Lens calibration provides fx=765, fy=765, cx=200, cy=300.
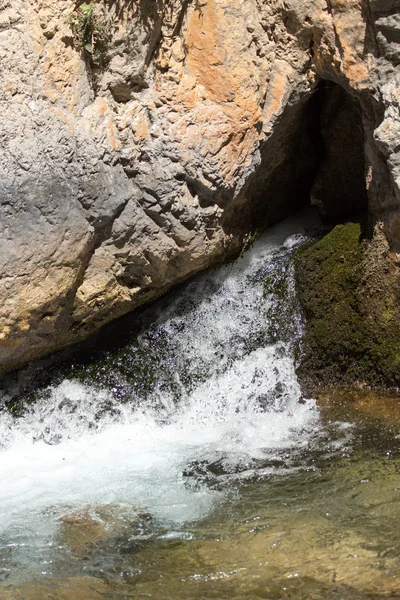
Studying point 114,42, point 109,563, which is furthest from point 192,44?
point 109,563

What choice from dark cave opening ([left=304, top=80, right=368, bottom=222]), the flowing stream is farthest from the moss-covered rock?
dark cave opening ([left=304, top=80, right=368, bottom=222])

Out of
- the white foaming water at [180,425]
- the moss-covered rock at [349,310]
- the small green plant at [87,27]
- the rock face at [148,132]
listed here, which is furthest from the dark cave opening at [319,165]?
the small green plant at [87,27]

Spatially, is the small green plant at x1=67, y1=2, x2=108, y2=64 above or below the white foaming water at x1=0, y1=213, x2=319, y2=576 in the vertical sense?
above

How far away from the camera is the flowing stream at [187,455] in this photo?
3604 mm

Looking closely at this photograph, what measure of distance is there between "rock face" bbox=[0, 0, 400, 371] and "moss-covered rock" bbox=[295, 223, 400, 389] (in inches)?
9.8

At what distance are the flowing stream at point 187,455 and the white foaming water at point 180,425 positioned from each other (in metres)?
0.01

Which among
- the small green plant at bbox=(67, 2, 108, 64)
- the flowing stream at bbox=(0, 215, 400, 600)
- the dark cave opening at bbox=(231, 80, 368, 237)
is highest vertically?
the small green plant at bbox=(67, 2, 108, 64)

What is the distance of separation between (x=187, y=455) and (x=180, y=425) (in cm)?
52

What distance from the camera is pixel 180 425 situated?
5422 millimetres

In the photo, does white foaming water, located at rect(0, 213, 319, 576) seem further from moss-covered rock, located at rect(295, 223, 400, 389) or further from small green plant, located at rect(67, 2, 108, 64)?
small green plant, located at rect(67, 2, 108, 64)

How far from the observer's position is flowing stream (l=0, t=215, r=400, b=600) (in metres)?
3.60

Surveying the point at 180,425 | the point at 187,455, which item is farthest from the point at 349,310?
the point at 187,455

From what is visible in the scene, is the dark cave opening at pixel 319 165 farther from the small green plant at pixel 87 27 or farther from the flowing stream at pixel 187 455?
the small green plant at pixel 87 27

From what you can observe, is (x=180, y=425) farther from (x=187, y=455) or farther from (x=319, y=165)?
(x=319, y=165)
